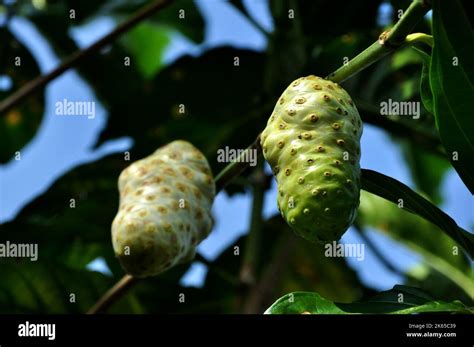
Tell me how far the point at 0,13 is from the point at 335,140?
197 cm

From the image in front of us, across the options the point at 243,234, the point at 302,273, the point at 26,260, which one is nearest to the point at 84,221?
the point at 26,260

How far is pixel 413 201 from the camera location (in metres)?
1.27

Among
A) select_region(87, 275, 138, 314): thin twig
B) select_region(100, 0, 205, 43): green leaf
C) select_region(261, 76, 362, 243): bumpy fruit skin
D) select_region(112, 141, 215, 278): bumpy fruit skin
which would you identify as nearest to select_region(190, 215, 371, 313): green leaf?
select_region(87, 275, 138, 314): thin twig

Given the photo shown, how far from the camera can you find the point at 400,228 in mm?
2844

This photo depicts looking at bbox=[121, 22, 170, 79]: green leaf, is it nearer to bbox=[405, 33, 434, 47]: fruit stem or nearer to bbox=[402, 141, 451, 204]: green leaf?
bbox=[402, 141, 451, 204]: green leaf

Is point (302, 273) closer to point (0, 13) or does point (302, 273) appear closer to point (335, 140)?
point (0, 13)

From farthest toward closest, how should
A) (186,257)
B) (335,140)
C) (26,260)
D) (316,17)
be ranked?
1. (316,17)
2. (26,260)
3. (186,257)
4. (335,140)

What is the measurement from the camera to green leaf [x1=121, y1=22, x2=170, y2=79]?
9.47 feet

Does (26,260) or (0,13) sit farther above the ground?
(0,13)

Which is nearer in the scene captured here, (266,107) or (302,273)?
(266,107)

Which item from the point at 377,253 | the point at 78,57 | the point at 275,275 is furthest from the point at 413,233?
the point at 78,57

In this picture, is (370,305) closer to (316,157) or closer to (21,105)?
(316,157)

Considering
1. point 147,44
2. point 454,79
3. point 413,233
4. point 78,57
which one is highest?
point 147,44

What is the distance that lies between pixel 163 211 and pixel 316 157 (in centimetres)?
29
